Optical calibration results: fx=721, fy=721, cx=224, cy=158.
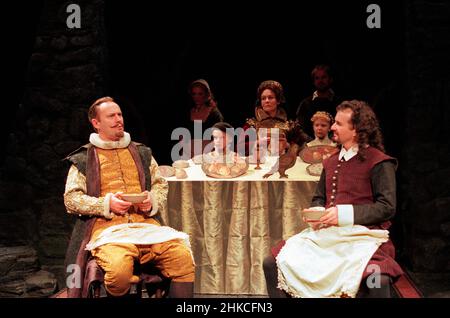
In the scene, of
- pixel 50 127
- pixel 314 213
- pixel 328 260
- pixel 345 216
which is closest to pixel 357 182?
pixel 345 216

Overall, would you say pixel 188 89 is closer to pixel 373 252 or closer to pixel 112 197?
pixel 112 197

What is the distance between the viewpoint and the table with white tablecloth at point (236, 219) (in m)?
5.72

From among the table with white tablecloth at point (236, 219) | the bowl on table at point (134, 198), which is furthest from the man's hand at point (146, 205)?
the table with white tablecloth at point (236, 219)

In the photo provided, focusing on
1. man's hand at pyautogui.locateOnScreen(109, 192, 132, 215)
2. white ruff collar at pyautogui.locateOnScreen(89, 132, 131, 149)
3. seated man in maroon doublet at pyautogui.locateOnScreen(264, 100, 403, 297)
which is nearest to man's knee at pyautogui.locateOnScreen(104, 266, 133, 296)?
man's hand at pyautogui.locateOnScreen(109, 192, 132, 215)

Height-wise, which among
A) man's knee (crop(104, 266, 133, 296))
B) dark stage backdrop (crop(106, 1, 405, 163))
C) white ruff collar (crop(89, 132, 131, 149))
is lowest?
man's knee (crop(104, 266, 133, 296))

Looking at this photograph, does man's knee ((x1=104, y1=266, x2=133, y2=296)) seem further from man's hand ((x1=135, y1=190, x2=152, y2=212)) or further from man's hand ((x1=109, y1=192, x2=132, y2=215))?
man's hand ((x1=135, y1=190, x2=152, y2=212))

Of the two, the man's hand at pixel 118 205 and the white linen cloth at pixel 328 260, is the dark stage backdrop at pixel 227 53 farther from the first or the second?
the white linen cloth at pixel 328 260

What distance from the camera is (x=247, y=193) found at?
18.9 ft

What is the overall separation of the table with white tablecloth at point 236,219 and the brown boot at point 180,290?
116cm

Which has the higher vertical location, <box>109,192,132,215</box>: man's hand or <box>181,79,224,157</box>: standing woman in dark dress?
<box>181,79,224,157</box>: standing woman in dark dress

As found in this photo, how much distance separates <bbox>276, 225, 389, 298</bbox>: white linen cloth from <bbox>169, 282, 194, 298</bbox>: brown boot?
1.98ft

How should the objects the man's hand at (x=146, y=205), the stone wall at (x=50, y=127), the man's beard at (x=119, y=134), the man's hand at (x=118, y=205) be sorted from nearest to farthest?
the man's hand at (x=118, y=205)
the man's hand at (x=146, y=205)
the man's beard at (x=119, y=134)
the stone wall at (x=50, y=127)

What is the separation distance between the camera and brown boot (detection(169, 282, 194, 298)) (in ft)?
15.3

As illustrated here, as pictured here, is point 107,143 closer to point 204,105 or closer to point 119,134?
point 119,134
